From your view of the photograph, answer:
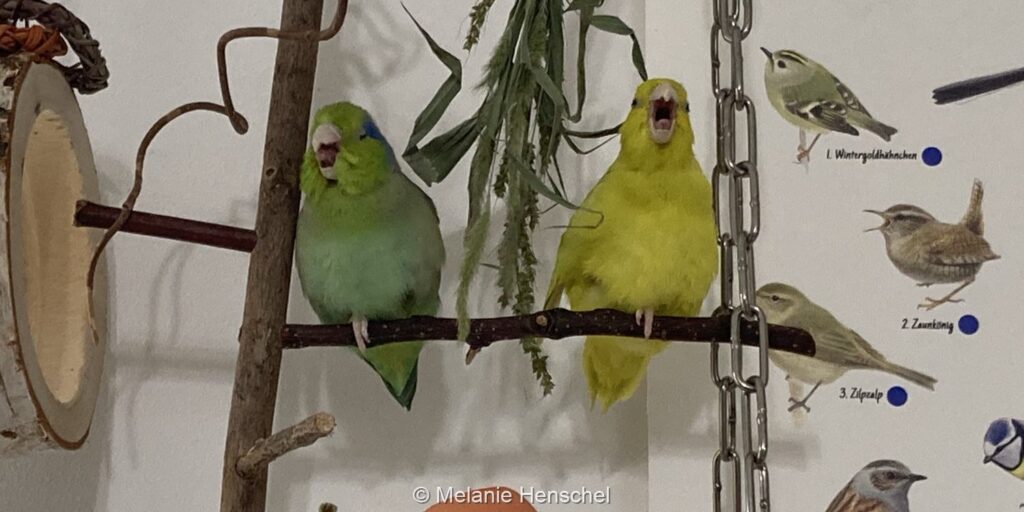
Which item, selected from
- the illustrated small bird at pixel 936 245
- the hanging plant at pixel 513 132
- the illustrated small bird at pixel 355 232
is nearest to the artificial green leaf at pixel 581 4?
the hanging plant at pixel 513 132

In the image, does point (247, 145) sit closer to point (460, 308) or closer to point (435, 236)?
point (435, 236)

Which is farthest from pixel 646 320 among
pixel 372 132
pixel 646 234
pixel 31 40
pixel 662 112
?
pixel 31 40

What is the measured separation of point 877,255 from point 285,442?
0.66m

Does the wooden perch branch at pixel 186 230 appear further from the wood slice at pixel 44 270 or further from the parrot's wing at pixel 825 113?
the parrot's wing at pixel 825 113

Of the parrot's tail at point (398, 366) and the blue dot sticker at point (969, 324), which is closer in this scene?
the parrot's tail at point (398, 366)

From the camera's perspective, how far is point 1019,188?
1.00 meters

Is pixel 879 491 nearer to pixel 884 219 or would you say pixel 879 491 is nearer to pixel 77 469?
pixel 884 219

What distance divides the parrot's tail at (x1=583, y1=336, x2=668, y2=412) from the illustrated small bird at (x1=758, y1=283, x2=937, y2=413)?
179 millimetres

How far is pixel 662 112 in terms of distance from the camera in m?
0.85

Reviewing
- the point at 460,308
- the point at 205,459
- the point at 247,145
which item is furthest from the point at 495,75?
the point at 205,459

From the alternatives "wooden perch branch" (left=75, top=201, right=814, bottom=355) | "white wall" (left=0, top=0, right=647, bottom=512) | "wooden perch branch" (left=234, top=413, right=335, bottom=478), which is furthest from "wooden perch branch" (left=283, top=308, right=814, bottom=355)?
"white wall" (left=0, top=0, right=647, bottom=512)

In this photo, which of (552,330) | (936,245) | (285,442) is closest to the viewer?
(285,442)

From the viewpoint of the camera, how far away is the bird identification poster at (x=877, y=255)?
97cm

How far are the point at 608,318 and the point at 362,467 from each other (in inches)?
13.7
